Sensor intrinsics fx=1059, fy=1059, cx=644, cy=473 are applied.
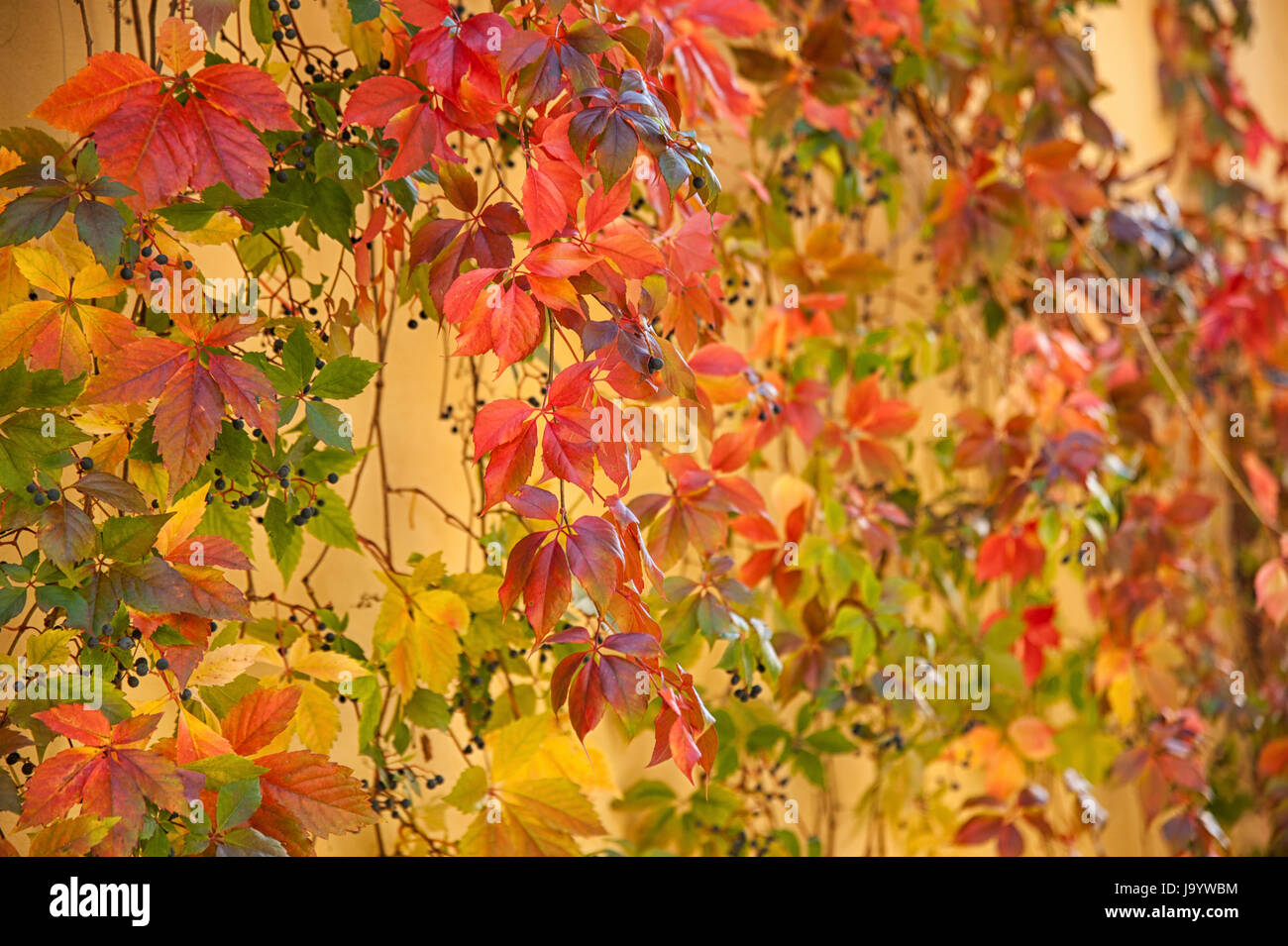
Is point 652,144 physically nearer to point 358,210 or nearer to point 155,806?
point 358,210

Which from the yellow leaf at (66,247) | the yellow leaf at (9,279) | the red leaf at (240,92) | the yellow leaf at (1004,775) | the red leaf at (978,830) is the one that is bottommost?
the red leaf at (978,830)

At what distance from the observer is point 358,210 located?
998 mm

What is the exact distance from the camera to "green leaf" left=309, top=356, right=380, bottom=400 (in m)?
0.79

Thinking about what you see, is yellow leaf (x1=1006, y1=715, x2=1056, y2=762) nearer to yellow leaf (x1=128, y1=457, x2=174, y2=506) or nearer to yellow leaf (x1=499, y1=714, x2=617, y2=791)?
yellow leaf (x1=499, y1=714, x2=617, y2=791)

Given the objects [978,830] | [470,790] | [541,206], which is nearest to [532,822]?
[470,790]

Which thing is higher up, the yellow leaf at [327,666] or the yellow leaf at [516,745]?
the yellow leaf at [327,666]

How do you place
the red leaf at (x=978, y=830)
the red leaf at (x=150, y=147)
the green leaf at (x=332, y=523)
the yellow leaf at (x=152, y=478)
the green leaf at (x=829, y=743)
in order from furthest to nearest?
the red leaf at (x=978, y=830)
the green leaf at (x=829, y=743)
the green leaf at (x=332, y=523)
the yellow leaf at (x=152, y=478)
the red leaf at (x=150, y=147)

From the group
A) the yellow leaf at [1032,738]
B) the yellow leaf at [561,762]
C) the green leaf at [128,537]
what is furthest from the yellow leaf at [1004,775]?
the green leaf at [128,537]

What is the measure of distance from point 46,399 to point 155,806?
0.29m

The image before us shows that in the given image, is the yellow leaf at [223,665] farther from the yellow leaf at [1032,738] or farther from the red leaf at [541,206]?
the yellow leaf at [1032,738]

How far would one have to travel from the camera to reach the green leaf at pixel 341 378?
2.60 ft

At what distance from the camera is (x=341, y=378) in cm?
79

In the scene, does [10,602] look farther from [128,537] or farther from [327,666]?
[327,666]
